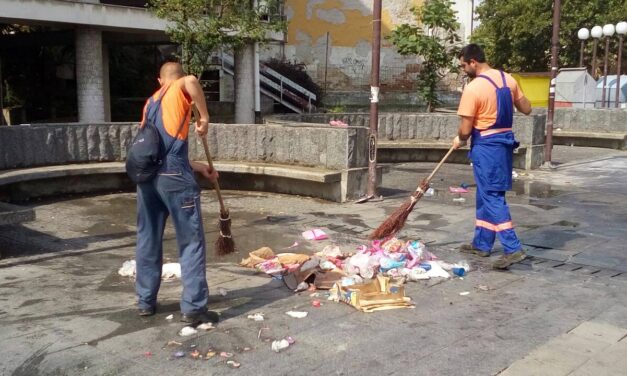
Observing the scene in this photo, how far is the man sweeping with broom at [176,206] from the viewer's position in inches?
184

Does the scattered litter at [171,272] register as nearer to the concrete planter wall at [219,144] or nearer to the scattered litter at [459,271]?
the scattered litter at [459,271]

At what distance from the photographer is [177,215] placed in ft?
15.4

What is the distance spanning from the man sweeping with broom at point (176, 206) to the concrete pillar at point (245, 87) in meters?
17.3

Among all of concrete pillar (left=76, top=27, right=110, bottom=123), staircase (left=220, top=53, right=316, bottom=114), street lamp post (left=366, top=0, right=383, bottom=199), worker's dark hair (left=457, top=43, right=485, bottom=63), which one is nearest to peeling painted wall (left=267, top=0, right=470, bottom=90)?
staircase (left=220, top=53, right=316, bottom=114)

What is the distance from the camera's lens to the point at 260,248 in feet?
23.1

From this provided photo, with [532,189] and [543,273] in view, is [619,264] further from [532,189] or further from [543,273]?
[532,189]

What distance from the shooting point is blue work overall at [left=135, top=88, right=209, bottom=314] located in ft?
15.3

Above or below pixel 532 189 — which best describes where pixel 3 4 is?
above

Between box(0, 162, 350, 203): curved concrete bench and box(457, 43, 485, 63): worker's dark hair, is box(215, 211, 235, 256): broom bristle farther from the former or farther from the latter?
box(0, 162, 350, 203): curved concrete bench

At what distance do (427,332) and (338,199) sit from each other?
5.29 meters

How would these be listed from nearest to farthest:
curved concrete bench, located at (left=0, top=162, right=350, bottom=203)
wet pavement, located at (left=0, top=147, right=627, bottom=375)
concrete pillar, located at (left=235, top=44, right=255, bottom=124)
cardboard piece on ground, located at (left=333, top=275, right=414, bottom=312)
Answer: wet pavement, located at (left=0, top=147, right=627, bottom=375) → cardboard piece on ground, located at (left=333, top=275, right=414, bottom=312) → curved concrete bench, located at (left=0, top=162, right=350, bottom=203) → concrete pillar, located at (left=235, top=44, right=255, bottom=124)

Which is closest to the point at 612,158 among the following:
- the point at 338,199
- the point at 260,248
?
the point at 338,199

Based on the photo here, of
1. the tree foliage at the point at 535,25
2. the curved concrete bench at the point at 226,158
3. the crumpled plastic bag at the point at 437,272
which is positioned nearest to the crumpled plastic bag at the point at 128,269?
the crumpled plastic bag at the point at 437,272

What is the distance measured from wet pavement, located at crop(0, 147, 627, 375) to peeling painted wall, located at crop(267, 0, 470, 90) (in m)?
23.2
